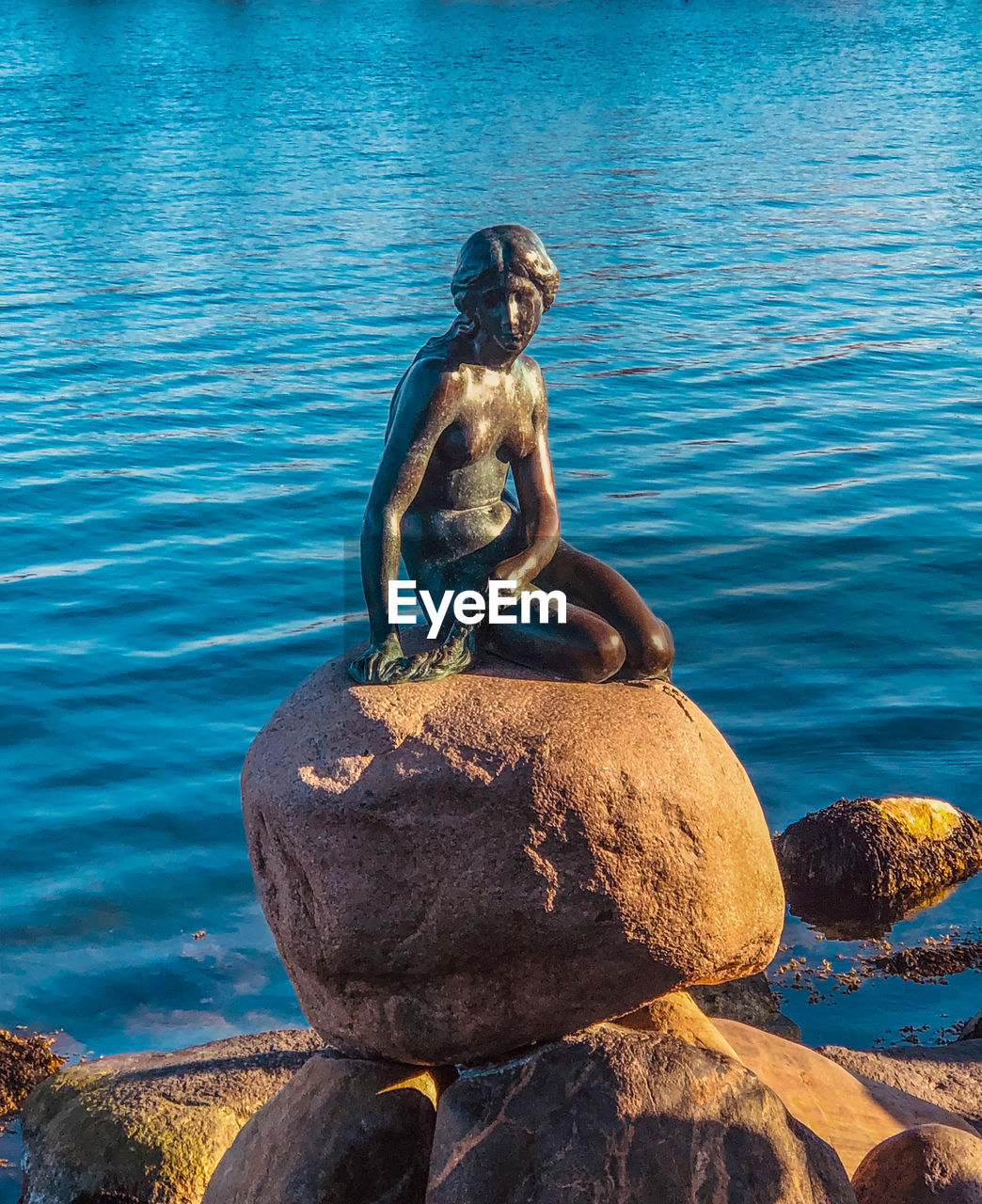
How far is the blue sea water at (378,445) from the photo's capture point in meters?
8.60

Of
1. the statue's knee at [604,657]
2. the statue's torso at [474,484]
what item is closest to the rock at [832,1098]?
the statue's knee at [604,657]

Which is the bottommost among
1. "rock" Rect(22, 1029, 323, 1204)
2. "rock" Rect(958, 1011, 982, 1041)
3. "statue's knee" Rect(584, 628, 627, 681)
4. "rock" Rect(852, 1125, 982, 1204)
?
"rock" Rect(958, 1011, 982, 1041)

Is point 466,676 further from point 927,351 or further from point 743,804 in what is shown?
point 927,351

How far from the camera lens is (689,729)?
4.90m

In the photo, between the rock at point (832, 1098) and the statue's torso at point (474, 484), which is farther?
the rock at point (832, 1098)

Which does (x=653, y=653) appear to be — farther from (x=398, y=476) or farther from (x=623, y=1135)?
(x=623, y=1135)

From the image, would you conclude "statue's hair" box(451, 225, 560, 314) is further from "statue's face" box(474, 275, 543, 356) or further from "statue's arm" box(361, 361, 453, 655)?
"statue's arm" box(361, 361, 453, 655)

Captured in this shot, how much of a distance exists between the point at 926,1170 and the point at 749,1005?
8.16 ft

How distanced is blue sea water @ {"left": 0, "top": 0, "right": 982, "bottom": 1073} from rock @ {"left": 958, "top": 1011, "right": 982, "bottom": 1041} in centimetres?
23

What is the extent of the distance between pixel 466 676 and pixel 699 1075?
149 centimetres

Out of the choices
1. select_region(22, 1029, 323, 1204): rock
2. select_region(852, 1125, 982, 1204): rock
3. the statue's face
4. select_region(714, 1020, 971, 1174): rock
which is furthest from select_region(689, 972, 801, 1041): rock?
the statue's face

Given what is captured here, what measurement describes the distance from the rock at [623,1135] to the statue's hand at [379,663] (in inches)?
52.2

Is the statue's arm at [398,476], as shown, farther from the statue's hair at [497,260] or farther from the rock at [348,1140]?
the rock at [348,1140]

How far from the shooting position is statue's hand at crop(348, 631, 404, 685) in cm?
493
